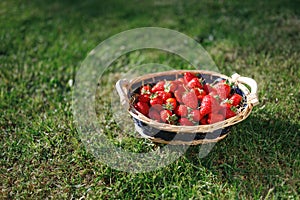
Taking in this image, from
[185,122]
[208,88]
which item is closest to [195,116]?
[185,122]

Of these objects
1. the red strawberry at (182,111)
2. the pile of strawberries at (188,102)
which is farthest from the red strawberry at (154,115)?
the red strawberry at (182,111)

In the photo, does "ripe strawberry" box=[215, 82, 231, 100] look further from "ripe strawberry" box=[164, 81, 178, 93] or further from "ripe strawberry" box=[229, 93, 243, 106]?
"ripe strawberry" box=[164, 81, 178, 93]

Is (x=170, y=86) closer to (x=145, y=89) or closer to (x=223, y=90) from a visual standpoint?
(x=145, y=89)

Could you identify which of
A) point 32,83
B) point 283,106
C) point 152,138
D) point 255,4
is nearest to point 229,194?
point 152,138

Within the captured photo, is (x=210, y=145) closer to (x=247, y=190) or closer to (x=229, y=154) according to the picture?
(x=229, y=154)

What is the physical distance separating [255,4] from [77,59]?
203 cm

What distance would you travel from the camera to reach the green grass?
2182 mm

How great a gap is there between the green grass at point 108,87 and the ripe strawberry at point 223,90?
0.27m

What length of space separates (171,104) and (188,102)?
97mm

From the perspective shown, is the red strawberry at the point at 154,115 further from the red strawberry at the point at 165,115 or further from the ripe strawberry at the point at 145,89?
the ripe strawberry at the point at 145,89

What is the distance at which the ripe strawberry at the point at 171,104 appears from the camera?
7.41 ft

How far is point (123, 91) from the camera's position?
234 centimetres

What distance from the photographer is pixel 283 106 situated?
8.70ft

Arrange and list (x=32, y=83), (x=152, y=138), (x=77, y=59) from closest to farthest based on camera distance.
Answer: (x=152, y=138) < (x=32, y=83) < (x=77, y=59)
